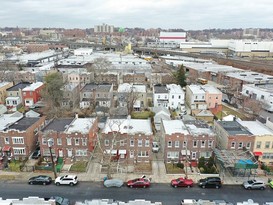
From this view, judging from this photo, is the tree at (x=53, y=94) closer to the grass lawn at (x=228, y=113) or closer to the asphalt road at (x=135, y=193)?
the asphalt road at (x=135, y=193)

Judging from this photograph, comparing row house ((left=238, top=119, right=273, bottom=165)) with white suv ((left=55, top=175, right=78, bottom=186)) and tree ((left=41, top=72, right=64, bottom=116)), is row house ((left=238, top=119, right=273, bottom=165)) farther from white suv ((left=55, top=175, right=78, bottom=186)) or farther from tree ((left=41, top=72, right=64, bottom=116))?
tree ((left=41, top=72, right=64, bottom=116))

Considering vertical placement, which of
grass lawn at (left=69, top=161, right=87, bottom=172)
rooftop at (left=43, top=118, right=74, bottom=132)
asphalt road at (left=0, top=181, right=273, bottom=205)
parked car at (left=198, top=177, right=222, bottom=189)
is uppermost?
rooftop at (left=43, top=118, right=74, bottom=132)

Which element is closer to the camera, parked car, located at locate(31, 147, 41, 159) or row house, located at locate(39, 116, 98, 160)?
row house, located at locate(39, 116, 98, 160)

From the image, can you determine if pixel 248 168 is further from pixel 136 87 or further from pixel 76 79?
pixel 76 79

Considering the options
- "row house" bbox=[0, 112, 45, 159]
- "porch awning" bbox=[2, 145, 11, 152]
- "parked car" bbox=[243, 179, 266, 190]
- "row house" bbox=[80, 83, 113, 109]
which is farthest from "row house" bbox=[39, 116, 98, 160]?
"parked car" bbox=[243, 179, 266, 190]

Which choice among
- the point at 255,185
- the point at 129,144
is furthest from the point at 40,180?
the point at 255,185

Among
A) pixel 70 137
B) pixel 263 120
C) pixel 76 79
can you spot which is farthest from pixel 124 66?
pixel 70 137
